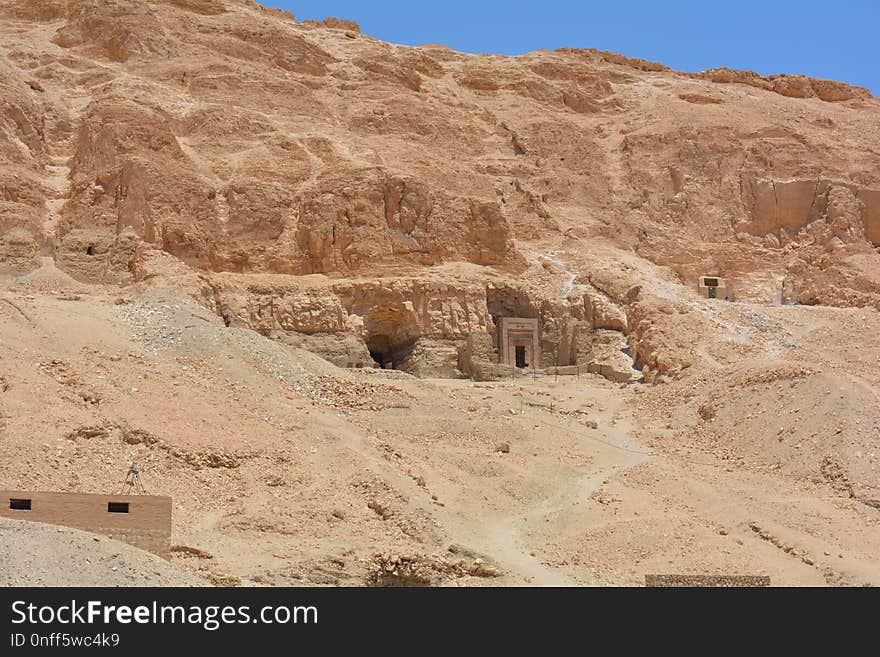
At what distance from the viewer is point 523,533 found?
22.3m

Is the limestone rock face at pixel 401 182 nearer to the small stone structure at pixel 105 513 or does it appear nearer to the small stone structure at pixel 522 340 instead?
the small stone structure at pixel 522 340

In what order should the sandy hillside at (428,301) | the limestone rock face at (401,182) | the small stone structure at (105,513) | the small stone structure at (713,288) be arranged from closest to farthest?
the small stone structure at (105,513), the sandy hillside at (428,301), the limestone rock face at (401,182), the small stone structure at (713,288)

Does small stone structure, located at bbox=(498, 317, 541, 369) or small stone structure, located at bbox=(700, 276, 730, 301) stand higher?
small stone structure, located at bbox=(700, 276, 730, 301)

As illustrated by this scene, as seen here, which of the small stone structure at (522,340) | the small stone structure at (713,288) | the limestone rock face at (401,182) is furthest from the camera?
the small stone structure at (713,288)

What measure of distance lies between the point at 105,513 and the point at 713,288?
29.0 m

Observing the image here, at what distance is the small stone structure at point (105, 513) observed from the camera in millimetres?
16891

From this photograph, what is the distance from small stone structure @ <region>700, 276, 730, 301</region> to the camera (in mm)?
42156

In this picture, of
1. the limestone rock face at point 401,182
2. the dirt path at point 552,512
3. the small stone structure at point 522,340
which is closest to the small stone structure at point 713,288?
the limestone rock face at point 401,182

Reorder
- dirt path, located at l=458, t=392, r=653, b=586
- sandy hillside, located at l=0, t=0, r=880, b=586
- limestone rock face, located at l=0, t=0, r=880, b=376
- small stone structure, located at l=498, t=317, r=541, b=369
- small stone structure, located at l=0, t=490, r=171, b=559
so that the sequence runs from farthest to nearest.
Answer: small stone structure, located at l=498, t=317, r=541, b=369 → limestone rock face, located at l=0, t=0, r=880, b=376 → sandy hillside, located at l=0, t=0, r=880, b=586 → dirt path, located at l=458, t=392, r=653, b=586 → small stone structure, located at l=0, t=490, r=171, b=559

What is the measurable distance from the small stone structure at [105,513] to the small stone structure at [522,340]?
2107 centimetres

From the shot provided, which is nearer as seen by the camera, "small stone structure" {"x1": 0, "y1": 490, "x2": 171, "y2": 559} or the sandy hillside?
"small stone structure" {"x1": 0, "y1": 490, "x2": 171, "y2": 559}

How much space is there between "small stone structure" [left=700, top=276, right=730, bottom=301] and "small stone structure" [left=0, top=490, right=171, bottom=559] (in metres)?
27.8

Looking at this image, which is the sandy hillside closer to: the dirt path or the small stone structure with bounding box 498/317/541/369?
the dirt path

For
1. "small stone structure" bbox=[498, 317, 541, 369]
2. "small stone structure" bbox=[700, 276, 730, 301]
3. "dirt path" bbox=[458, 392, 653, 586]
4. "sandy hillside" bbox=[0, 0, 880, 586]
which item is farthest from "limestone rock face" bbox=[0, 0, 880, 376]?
"dirt path" bbox=[458, 392, 653, 586]
